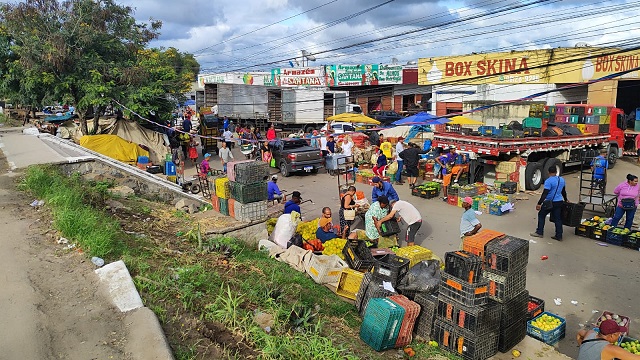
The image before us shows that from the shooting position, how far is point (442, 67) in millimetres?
31250

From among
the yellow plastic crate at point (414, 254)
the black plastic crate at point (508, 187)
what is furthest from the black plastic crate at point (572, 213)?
the yellow plastic crate at point (414, 254)

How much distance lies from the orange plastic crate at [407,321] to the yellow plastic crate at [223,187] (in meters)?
4.82

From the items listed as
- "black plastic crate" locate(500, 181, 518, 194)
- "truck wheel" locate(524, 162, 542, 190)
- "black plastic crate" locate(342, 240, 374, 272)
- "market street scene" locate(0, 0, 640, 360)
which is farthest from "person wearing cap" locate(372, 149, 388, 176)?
"black plastic crate" locate(342, 240, 374, 272)

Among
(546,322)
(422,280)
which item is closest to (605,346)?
(546,322)

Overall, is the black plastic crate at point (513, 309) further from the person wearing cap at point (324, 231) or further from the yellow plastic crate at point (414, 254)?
the person wearing cap at point (324, 231)

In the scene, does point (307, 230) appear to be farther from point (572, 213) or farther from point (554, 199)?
point (572, 213)

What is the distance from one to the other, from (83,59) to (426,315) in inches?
724

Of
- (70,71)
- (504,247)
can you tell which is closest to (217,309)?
(504,247)

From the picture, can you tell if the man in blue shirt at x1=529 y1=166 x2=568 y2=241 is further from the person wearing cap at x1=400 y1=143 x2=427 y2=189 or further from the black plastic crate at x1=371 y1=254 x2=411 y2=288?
the person wearing cap at x1=400 y1=143 x2=427 y2=189

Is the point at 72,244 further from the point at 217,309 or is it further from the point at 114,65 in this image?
the point at 114,65

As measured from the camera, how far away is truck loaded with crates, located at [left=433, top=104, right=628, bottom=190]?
1455 centimetres

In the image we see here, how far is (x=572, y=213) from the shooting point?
1048 cm

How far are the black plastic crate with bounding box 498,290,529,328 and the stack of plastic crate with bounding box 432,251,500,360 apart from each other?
104 mm

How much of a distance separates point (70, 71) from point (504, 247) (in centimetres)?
1886
